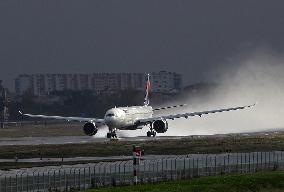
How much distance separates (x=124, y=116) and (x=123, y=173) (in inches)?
2960

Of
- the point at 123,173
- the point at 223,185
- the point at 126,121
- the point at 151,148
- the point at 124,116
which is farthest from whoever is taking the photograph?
the point at 126,121

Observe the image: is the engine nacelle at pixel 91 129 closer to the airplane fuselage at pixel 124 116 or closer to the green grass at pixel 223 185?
the airplane fuselage at pixel 124 116

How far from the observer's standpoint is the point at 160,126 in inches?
5645

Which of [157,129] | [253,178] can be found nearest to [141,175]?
[253,178]

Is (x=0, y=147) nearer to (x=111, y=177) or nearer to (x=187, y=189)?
(x=111, y=177)

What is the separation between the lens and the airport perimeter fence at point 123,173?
59.8 metres

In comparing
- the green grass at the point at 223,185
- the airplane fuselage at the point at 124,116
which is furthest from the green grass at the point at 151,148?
the green grass at the point at 223,185

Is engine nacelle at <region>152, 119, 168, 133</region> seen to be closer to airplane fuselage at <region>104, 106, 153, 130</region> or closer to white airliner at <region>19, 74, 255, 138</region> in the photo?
white airliner at <region>19, 74, 255, 138</region>

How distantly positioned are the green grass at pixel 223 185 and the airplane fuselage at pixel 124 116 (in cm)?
7588

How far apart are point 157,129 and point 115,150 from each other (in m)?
42.4

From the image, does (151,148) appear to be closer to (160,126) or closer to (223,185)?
(160,126)

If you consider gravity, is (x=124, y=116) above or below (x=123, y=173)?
above

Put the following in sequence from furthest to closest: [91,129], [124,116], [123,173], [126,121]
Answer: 1. [126,121]
2. [91,129]
3. [124,116]
4. [123,173]

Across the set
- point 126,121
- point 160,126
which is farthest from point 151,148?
point 160,126
